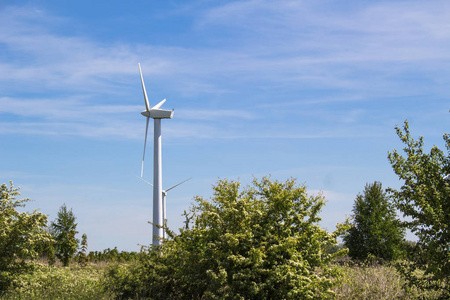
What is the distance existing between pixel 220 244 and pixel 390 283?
5775 mm

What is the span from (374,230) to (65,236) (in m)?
19.2

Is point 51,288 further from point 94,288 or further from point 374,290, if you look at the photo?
point 374,290

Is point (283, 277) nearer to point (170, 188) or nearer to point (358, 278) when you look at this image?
point (358, 278)

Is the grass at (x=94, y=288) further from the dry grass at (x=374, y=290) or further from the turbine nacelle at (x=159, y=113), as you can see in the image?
the turbine nacelle at (x=159, y=113)

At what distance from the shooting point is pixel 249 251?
10.4 m

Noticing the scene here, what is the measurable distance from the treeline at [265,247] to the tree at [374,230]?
987 cm

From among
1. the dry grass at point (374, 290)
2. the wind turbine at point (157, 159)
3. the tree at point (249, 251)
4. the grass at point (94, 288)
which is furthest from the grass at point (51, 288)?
the wind turbine at point (157, 159)

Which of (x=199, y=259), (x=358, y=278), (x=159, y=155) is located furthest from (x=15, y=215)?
(x=159, y=155)

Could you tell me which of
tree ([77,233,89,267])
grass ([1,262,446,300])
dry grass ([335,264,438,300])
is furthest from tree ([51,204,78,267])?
dry grass ([335,264,438,300])

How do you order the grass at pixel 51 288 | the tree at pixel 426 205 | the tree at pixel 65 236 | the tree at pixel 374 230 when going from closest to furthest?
1. the tree at pixel 426 205
2. the grass at pixel 51 288
3. the tree at pixel 374 230
4. the tree at pixel 65 236

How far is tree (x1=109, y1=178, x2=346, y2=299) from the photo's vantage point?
34.0 feet

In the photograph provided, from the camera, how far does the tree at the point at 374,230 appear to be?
22.1 m

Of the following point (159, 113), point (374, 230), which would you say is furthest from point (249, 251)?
point (159, 113)

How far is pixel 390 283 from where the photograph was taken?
13.3 metres
